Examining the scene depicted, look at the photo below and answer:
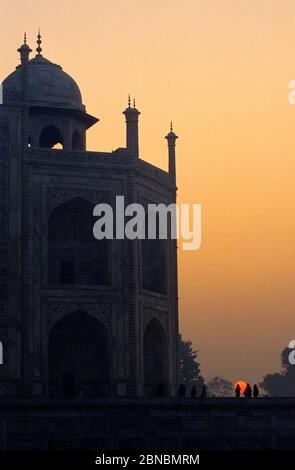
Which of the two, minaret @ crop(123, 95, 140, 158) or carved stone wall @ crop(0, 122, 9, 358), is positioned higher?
minaret @ crop(123, 95, 140, 158)

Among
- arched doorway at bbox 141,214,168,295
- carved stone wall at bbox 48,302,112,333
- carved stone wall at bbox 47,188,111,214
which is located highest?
carved stone wall at bbox 47,188,111,214

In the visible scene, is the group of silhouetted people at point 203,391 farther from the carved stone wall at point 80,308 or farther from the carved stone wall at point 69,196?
the carved stone wall at point 69,196

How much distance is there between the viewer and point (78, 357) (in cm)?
3662

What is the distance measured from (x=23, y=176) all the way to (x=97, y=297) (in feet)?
12.7

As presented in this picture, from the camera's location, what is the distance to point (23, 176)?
35.7 m

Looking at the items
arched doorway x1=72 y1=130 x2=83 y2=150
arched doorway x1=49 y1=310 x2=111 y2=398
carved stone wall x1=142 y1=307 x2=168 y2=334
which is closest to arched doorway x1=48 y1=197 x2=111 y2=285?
arched doorway x1=49 y1=310 x2=111 y2=398

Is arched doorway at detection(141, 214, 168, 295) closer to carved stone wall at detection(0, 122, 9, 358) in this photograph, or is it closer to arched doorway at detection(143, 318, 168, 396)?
arched doorway at detection(143, 318, 168, 396)

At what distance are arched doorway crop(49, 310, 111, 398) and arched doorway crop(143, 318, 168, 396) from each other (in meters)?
1.86

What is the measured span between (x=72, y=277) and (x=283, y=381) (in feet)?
277

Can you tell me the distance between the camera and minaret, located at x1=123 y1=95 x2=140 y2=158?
37219mm

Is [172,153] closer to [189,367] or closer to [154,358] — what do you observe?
[154,358]

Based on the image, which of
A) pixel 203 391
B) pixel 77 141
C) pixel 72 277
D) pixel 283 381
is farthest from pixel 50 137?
pixel 283 381

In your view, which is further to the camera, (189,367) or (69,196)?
(189,367)
